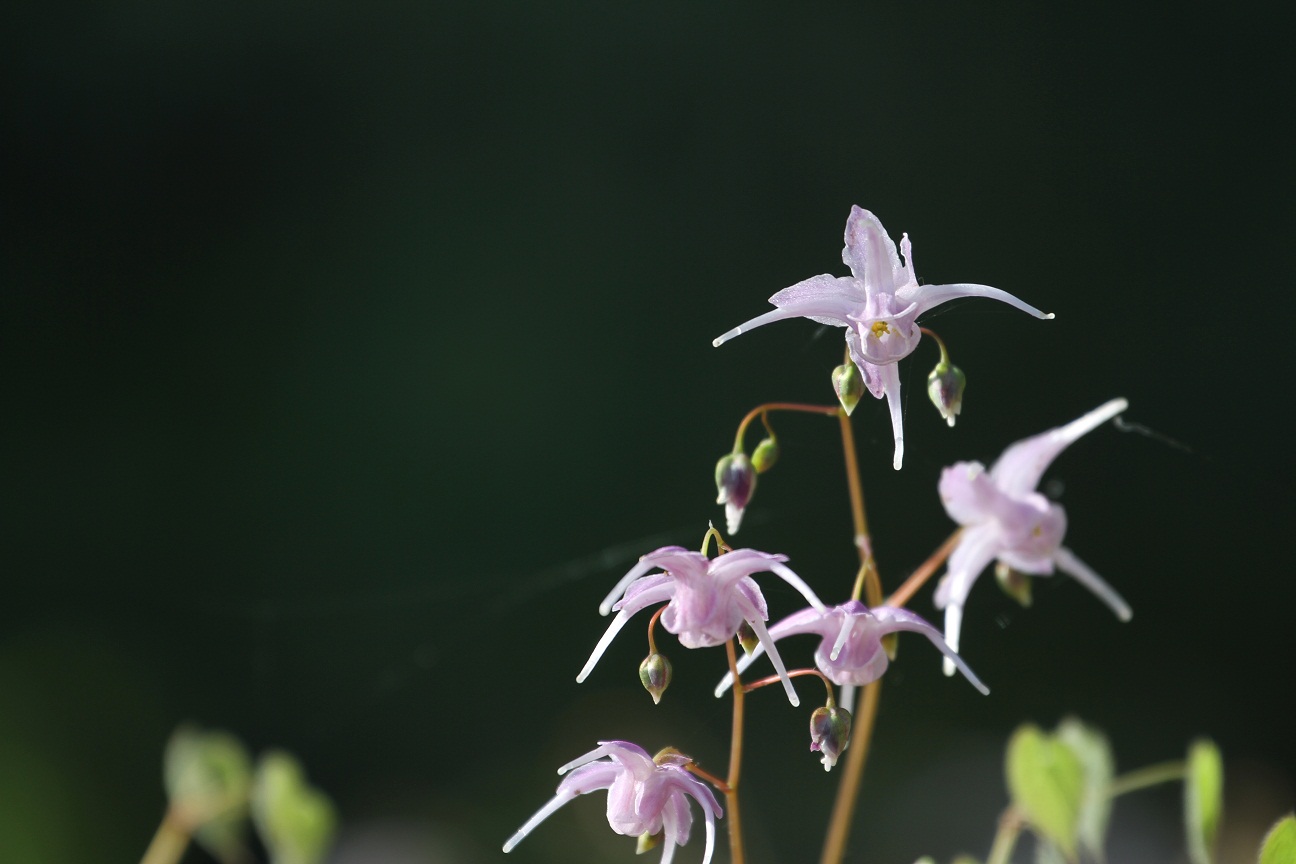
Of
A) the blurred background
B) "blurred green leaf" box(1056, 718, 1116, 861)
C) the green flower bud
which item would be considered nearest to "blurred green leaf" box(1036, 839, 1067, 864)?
"blurred green leaf" box(1056, 718, 1116, 861)

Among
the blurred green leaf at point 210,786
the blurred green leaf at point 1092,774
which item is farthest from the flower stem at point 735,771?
the blurred green leaf at point 210,786

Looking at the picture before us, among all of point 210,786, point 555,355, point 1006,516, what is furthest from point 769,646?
point 555,355

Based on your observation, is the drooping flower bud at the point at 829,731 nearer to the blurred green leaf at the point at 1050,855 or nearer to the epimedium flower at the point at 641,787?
the epimedium flower at the point at 641,787

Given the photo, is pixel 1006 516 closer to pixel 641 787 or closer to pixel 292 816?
pixel 641 787

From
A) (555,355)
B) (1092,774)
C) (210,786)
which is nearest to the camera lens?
(1092,774)

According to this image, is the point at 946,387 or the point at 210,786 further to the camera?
the point at 210,786

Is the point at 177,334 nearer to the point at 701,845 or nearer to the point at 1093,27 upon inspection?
the point at 701,845
